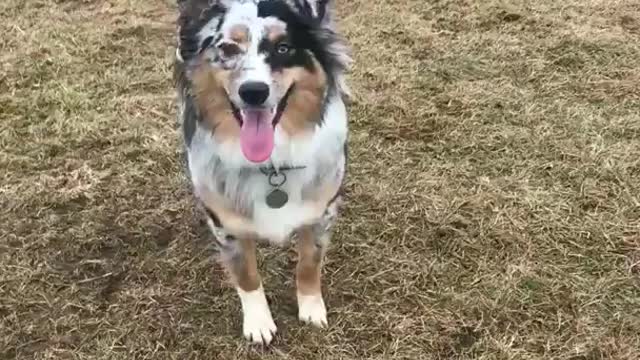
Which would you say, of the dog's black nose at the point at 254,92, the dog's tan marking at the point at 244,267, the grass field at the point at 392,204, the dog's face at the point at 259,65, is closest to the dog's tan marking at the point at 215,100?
the dog's face at the point at 259,65

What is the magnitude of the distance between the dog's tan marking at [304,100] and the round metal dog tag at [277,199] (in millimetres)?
219

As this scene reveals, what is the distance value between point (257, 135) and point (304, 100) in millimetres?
178

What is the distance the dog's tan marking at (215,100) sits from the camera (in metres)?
2.29

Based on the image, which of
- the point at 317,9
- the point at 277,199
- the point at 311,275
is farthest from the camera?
the point at 311,275

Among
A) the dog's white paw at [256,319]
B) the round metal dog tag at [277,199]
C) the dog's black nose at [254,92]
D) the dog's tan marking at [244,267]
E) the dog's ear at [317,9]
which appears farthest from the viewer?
the dog's white paw at [256,319]

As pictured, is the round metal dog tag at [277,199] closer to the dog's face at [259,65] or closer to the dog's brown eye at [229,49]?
the dog's face at [259,65]

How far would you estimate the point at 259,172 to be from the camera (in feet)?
8.36

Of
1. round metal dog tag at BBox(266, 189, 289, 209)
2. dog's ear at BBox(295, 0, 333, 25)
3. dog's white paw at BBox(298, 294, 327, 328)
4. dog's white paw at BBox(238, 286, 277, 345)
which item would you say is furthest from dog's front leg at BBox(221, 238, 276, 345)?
dog's ear at BBox(295, 0, 333, 25)

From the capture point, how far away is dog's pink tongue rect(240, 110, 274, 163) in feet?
7.64

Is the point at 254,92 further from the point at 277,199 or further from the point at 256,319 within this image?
the point at 256,319

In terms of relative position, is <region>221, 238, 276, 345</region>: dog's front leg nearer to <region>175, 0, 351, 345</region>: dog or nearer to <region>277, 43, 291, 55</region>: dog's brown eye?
<region>175, 0, 351, 345</region>: dog

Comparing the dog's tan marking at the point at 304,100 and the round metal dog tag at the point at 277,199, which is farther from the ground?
the dog's tan marking at the point at 304,100

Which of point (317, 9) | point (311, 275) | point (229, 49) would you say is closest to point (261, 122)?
point (229, 49)

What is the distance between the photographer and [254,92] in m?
2.16
